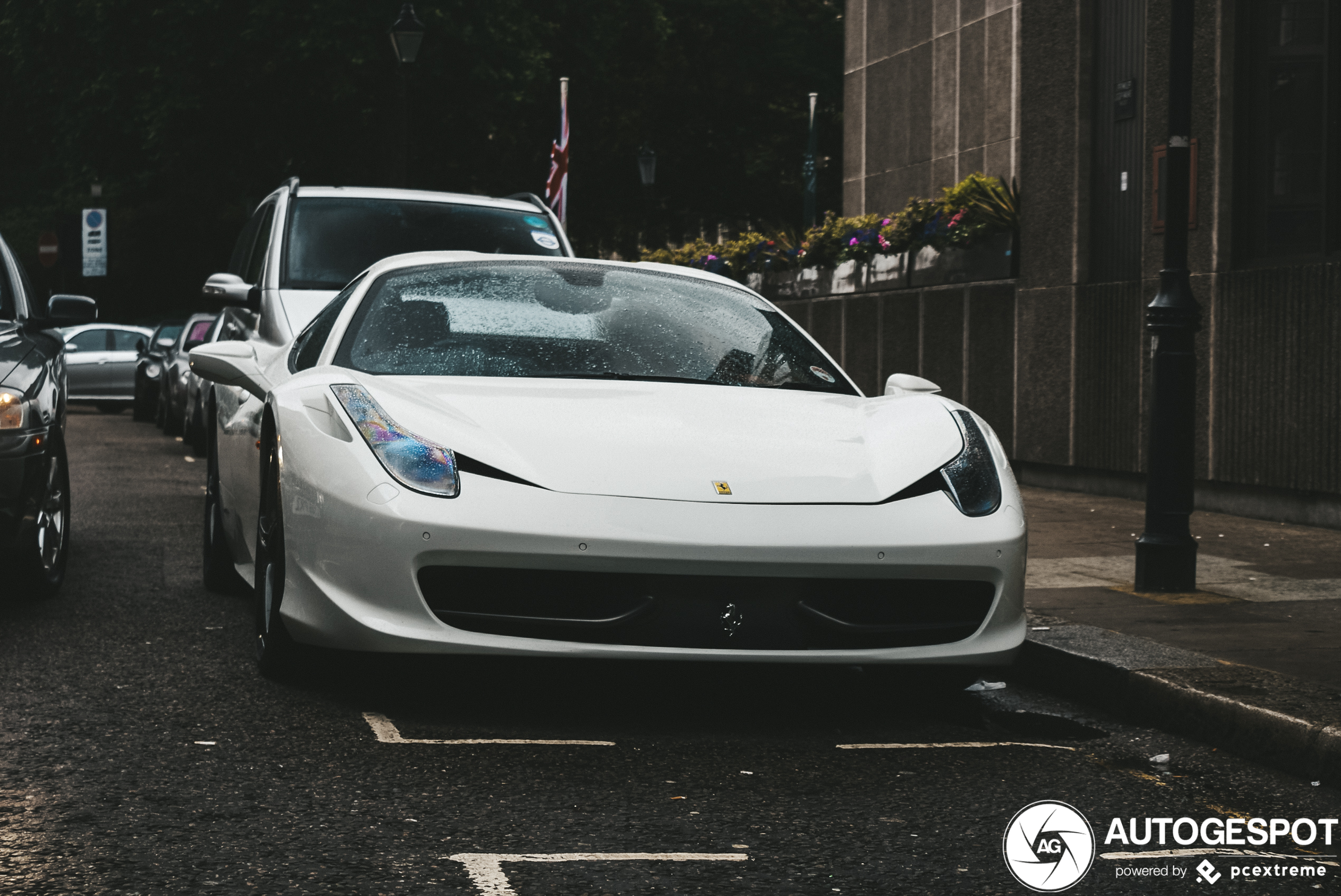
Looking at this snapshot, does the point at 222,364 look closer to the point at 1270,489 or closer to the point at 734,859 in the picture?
the point at 734,859

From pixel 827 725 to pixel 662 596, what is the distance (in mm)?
704

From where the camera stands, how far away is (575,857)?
3752mm

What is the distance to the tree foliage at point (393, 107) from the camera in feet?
108

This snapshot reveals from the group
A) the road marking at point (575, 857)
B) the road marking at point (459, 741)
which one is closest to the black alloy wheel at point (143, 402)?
the road marking at point (459, 741)

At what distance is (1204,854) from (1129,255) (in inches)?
347

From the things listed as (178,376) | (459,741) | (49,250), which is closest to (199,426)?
(178,376)

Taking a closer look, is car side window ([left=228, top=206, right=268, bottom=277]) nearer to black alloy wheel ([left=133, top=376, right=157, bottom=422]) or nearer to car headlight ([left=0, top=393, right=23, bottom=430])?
car headlight ([left=0, top=393, right=23, bottom=430])

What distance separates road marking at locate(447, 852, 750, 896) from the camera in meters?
3.67

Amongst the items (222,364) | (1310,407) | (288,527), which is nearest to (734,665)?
(288,527)

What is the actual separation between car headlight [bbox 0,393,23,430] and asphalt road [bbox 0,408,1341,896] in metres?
0.77

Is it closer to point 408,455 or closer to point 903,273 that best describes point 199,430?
point 903,273

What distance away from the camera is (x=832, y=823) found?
4066mm

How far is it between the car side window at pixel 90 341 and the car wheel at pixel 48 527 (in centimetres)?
2125

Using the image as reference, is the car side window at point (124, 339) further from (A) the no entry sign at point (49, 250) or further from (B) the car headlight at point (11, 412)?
(B) the car headlight at point (11, 412)
